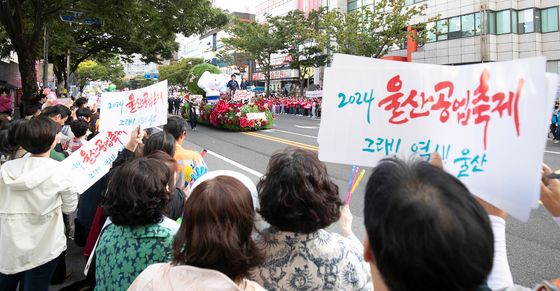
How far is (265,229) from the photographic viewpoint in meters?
A: 1.87

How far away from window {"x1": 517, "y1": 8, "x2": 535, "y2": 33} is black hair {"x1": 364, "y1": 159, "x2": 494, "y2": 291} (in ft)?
106

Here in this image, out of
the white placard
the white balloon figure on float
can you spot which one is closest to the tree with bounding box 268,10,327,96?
the white balloon figure on float

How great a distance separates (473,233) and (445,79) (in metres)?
1.07

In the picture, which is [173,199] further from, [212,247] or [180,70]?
[180,70]

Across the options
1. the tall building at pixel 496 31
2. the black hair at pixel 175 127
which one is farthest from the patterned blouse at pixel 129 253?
the tall building at pixel 496 31

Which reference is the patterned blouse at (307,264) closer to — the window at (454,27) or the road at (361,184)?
the road at (361,184)

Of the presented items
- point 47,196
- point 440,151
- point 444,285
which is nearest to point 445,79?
point 440,151

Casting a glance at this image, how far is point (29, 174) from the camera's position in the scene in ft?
8.68

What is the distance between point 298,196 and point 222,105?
56.0 feet

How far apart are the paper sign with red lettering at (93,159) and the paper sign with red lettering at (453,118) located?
227 cm

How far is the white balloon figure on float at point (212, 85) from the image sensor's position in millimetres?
20766

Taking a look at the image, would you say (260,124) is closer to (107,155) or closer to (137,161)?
(107,155)

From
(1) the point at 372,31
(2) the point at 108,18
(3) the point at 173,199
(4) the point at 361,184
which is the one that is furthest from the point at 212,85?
(3) the point at 173,199

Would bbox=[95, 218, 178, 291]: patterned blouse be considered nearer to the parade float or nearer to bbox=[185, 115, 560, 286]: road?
bbox=[185, 115, 560, 286]: road
